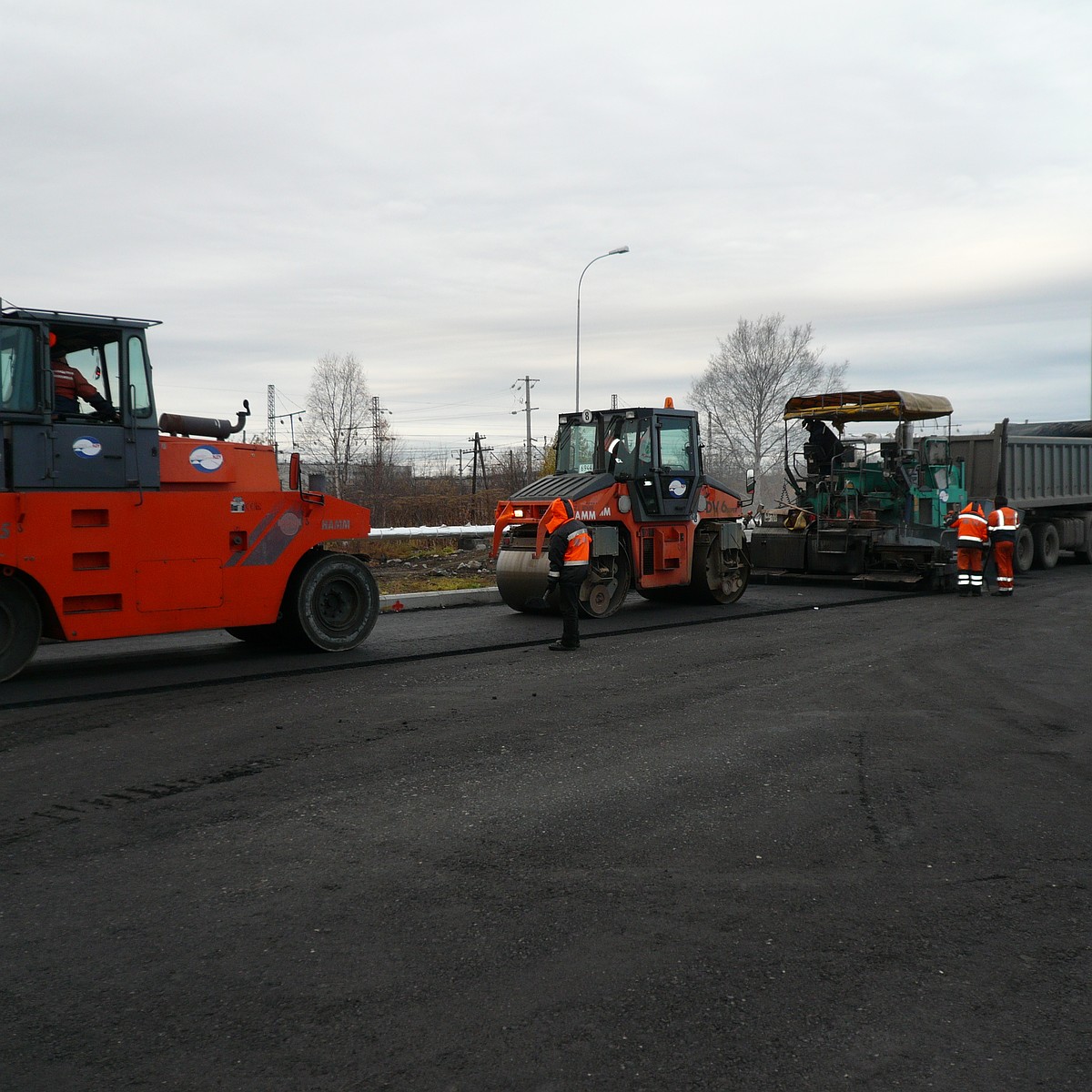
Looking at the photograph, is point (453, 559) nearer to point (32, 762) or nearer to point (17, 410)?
point (17, 410)

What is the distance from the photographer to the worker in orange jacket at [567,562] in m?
11.0

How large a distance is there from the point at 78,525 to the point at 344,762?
3775 mm

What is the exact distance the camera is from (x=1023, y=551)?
20719mm

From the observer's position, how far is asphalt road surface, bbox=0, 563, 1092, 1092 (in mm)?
3277

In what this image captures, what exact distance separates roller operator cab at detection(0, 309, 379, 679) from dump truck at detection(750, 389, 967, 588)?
9.95 metres

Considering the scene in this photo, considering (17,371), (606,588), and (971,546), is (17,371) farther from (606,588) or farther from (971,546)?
(971,546)

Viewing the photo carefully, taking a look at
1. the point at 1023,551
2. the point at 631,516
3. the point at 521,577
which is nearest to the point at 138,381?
the point at 521,577

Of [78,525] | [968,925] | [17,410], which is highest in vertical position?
[17,410]

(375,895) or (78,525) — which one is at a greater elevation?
(78,525)

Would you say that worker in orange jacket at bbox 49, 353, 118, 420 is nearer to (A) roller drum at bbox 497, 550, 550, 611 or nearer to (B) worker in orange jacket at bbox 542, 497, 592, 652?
(B) worker in orange jacket at bbox 542, 497, 592, 652

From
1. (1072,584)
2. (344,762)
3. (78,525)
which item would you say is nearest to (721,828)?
(344,762)

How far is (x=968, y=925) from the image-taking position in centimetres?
418

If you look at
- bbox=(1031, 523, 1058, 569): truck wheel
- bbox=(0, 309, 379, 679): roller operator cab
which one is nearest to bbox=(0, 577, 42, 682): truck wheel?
bbox=(0, 309, 379, 679): roller operator cab

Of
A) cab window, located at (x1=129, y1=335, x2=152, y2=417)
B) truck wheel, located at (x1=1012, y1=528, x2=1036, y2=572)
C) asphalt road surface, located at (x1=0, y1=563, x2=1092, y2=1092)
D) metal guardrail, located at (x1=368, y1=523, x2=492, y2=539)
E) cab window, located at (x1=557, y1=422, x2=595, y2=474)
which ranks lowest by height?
asphalt road surface, located at (x1=0, y1=563, x2=1092, y2=1092)
